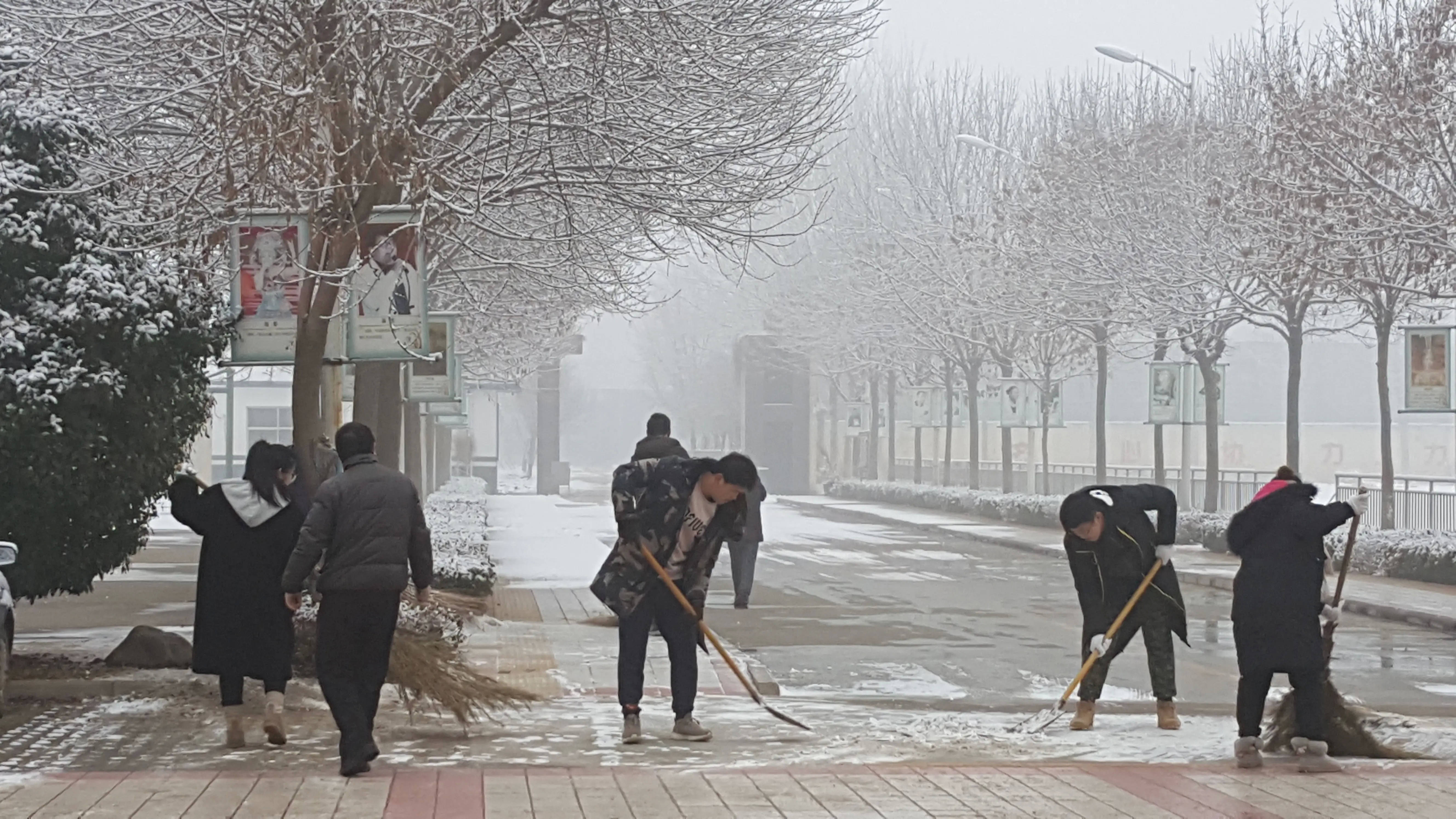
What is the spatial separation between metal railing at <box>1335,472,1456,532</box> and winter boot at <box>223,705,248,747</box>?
18.5m

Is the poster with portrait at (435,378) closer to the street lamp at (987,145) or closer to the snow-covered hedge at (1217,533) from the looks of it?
the snow-covered hedge at (1217,533)

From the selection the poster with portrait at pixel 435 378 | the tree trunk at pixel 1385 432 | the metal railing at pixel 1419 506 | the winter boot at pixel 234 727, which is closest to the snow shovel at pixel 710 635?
the winter boot at pixel 234 727

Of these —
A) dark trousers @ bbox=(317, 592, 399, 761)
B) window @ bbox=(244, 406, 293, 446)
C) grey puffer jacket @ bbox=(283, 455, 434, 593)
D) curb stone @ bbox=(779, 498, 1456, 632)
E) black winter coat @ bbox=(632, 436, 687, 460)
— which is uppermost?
window @ bbox=(244, 406, 293, 446)

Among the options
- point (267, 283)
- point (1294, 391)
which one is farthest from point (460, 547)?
point (1294, 391)

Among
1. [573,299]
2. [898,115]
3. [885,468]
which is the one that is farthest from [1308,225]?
[885,468]

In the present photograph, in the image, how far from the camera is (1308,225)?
23.0 m

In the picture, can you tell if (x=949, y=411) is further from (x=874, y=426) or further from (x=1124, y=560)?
(x=1124, y=560)

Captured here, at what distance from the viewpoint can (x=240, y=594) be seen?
9.34 meters

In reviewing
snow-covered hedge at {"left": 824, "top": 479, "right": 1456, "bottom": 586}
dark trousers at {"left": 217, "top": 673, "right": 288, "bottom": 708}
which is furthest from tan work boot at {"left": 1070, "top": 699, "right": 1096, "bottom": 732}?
dark trousers at {"left": 217, "top": 673, "right": 288, "bottom": 708}

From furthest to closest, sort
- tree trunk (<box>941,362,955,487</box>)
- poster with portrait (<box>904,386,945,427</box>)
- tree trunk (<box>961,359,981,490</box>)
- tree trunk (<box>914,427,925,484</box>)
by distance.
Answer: tree trunk (<box>914,427,925,484</box>)
poster with portrait (<box>904,386,945,427</box>)
tree trunk (<box>941,362,955,487</box>)
tree trunk (<box>961,359,981,490</box>)

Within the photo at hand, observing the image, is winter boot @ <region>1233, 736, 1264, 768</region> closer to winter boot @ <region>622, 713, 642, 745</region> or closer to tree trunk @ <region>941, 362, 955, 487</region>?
winter boot @ <region>622, 713, 642, 745</region>

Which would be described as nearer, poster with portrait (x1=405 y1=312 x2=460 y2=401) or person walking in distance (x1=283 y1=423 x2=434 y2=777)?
person walking in distance (x1=283 y1=423 x2=434 y2=777)

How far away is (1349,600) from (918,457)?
3502 cm

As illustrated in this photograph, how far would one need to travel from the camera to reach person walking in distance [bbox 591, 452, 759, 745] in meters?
9.43
